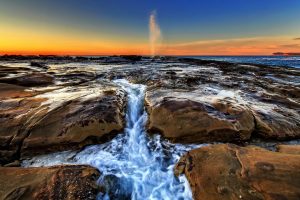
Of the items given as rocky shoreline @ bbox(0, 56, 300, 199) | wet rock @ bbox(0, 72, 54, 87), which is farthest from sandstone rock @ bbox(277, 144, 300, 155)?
wet rock @ bbox(0, 72, 54, 87)

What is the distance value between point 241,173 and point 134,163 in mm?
2670

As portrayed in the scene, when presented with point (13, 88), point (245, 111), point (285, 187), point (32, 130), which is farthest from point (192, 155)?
point (13, 88)

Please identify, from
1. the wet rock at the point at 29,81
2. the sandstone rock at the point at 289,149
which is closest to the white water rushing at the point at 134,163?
the sandstone rock at the point at 289,149

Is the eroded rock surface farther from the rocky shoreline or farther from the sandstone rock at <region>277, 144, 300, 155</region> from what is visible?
the sandstone rock at <region>277, 144, 300, 155</region>

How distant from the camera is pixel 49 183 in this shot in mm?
4434

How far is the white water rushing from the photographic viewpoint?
16.1ft

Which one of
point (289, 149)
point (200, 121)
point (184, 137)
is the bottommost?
point (184, 137)

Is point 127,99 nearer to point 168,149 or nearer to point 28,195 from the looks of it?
point 168,149

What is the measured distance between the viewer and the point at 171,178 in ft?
17.2

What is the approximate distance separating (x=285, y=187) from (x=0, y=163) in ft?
21.5

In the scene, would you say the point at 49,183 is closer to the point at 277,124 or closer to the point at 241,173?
the point at 241,173

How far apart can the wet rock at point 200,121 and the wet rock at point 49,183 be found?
9.40 feet

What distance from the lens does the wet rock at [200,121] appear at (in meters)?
6.65

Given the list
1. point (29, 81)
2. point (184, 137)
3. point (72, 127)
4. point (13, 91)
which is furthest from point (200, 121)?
point (29, 81)
